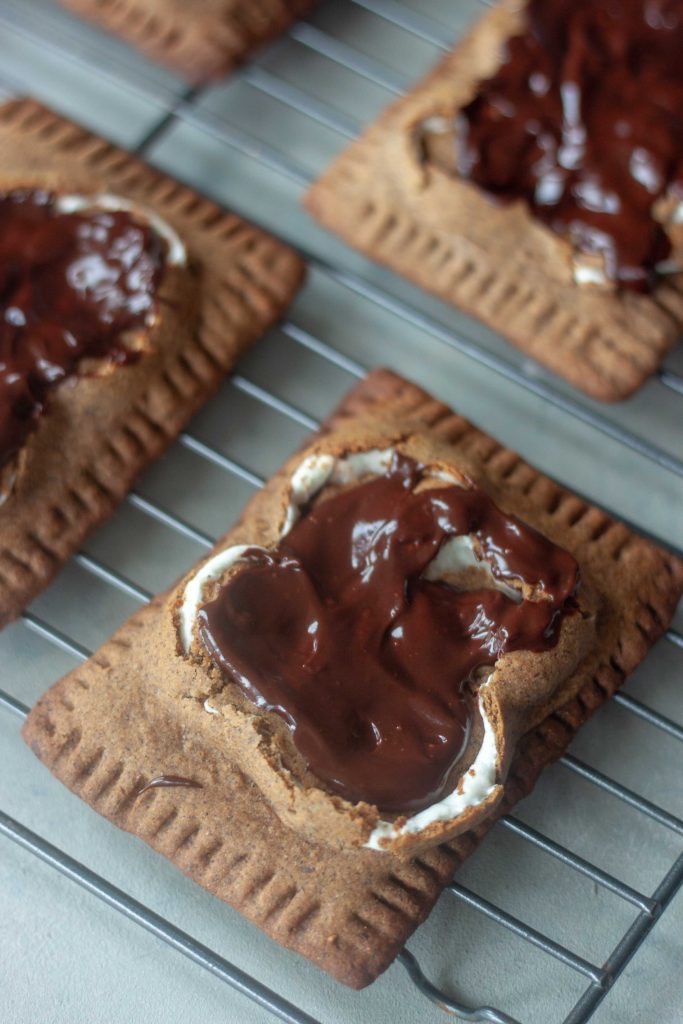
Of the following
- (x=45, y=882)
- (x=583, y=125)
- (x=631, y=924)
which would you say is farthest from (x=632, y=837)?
(x=583, y=125)

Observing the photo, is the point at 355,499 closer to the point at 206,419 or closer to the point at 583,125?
the point at 206,419

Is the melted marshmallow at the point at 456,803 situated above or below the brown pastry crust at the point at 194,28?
below

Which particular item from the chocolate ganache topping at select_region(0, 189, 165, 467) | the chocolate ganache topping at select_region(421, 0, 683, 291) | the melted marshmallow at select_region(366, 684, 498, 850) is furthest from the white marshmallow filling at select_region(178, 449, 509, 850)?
the chocolate ganache topping at select_region(421, 0, 683, 291)

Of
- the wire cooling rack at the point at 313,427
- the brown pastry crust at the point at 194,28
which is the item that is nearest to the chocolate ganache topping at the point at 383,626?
the wire cooling rack at the point at 313,427

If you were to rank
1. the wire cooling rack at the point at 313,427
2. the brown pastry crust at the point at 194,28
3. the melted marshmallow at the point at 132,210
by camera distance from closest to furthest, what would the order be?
the wire cooling rack at the point at 313,427
the melted marshmallow at the point at 132,210
the brown pastry crust at the point at 194,28

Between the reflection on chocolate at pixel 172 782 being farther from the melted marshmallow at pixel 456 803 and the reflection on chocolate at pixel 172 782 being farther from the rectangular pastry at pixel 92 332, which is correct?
the rectangular pastry at pixel 92 332

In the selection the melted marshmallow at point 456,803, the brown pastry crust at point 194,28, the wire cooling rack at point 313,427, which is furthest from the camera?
the brown pastry crust at point 194,28

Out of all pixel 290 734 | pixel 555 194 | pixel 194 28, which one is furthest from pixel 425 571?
pixel 194 28
